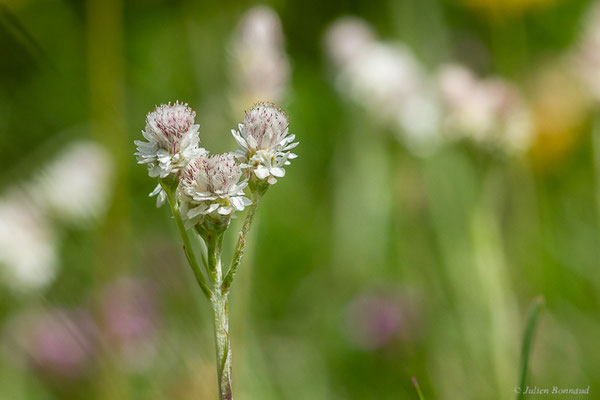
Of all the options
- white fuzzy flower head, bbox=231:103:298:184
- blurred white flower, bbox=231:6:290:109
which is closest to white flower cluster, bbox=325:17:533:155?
blurred white flower, bbox=231:6:290:109

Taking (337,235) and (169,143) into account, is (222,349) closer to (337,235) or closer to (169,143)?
(169,143)

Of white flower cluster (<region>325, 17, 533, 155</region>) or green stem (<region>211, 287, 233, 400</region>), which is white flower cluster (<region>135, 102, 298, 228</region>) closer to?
green stem (<region>211, 287, 233, 400</region>)

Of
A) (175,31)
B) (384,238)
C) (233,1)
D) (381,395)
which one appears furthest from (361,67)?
(175,31)

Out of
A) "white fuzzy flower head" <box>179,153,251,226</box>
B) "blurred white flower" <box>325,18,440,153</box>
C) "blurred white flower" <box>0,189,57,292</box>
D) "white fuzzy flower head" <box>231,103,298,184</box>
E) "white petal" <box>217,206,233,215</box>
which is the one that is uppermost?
"blurred white flower" <box>325,18,440,153</box>

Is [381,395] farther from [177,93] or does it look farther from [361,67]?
[177,93]

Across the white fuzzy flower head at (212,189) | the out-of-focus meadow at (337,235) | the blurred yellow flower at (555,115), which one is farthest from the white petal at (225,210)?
the blurred yellow flower at (555,115)

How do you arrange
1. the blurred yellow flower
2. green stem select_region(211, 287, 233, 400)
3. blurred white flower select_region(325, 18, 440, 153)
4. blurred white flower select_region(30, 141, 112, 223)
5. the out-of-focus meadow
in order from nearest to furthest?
green stem select_region(211, 287, 233, 400) → the out-of-focus meadow → blurred white flower select_region(30, 141, 112, 223) → blurred white flower select_region(325, 18, 440, 153) → the blurred yellow flower

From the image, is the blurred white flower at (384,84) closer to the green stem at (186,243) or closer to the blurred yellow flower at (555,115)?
the blurred yellow flower at (555,115)
